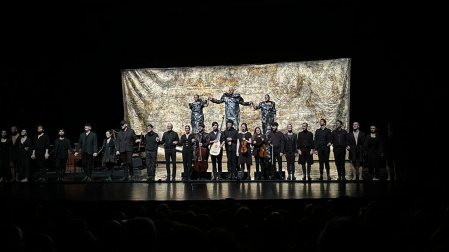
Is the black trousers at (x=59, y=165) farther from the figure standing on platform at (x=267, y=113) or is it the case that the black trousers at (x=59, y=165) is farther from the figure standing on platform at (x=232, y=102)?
the figure standing on platform at (x=267, y=113)

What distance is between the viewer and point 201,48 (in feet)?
49.8

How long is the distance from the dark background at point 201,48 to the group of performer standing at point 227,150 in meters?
2.44

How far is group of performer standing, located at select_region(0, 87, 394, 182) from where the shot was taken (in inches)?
469

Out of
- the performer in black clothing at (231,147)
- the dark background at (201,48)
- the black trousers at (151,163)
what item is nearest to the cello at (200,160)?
the performer in black clothing at (231,147)

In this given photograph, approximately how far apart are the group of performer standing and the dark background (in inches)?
96.0

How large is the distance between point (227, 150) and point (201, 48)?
Answer: 4.37 metres

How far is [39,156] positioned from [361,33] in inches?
410

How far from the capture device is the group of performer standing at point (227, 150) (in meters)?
11.9

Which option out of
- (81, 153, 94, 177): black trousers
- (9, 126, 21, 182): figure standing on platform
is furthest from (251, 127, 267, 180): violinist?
(9, 126, 21, 182): figure standing on platform

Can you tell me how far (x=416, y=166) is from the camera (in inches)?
520

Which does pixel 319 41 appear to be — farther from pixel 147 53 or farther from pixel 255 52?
pixel 147 53

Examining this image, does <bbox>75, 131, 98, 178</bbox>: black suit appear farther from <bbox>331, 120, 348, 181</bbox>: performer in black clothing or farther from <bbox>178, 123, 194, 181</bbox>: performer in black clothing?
<bbox>331, 120, 348, 181</bbox>: performer in black clothing

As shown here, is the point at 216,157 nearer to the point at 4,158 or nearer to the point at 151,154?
the point at 151,154

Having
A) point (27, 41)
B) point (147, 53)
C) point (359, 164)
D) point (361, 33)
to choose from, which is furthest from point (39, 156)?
point (361, 33)
